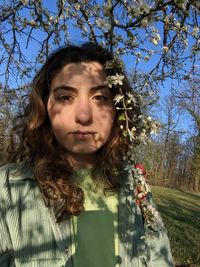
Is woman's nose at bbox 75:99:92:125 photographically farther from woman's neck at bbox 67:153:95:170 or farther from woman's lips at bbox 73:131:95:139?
woman's neck at bbox 67:153:95:170

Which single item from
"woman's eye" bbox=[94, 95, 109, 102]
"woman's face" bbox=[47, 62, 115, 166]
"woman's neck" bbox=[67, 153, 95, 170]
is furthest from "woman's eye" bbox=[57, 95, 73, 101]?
"woman's neck" bbox=[67, 153, 95, 170]

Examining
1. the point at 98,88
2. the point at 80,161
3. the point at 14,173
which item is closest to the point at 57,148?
the point at 80,161

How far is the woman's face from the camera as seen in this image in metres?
1.60

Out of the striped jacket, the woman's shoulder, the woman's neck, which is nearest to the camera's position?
the striped jacket

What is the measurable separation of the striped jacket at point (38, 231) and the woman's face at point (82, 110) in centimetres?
23

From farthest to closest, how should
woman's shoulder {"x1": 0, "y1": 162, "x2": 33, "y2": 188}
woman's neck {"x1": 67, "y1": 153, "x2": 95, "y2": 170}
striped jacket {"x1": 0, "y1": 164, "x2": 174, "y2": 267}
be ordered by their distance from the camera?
woman's neck {"x1": 67, "y1": 153, "x2": 95, "y2": 170}, woman's shoulder {"x1": 0, "y1": 162, "x2": 33, "y2": 188}, striped jacket {"x1": 0, "y1": 164, "x2": 174, "y2": 267}

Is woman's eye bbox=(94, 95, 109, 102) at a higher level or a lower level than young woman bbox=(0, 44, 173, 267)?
higher

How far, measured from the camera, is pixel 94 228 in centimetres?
167

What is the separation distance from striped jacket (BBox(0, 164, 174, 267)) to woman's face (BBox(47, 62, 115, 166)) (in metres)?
0.23

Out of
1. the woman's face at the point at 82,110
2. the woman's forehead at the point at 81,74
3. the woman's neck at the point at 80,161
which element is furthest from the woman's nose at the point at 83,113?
the woman's neck at the point at 80,161

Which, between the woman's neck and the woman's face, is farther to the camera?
the woman's neck

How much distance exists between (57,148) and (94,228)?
406 millimetres

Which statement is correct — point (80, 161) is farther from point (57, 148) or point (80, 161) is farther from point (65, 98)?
point (65, 98)

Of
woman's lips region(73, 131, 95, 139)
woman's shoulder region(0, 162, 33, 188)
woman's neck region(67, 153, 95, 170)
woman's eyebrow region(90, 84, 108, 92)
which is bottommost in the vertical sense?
woman's shoulder region(0, 162, 33, 188)
